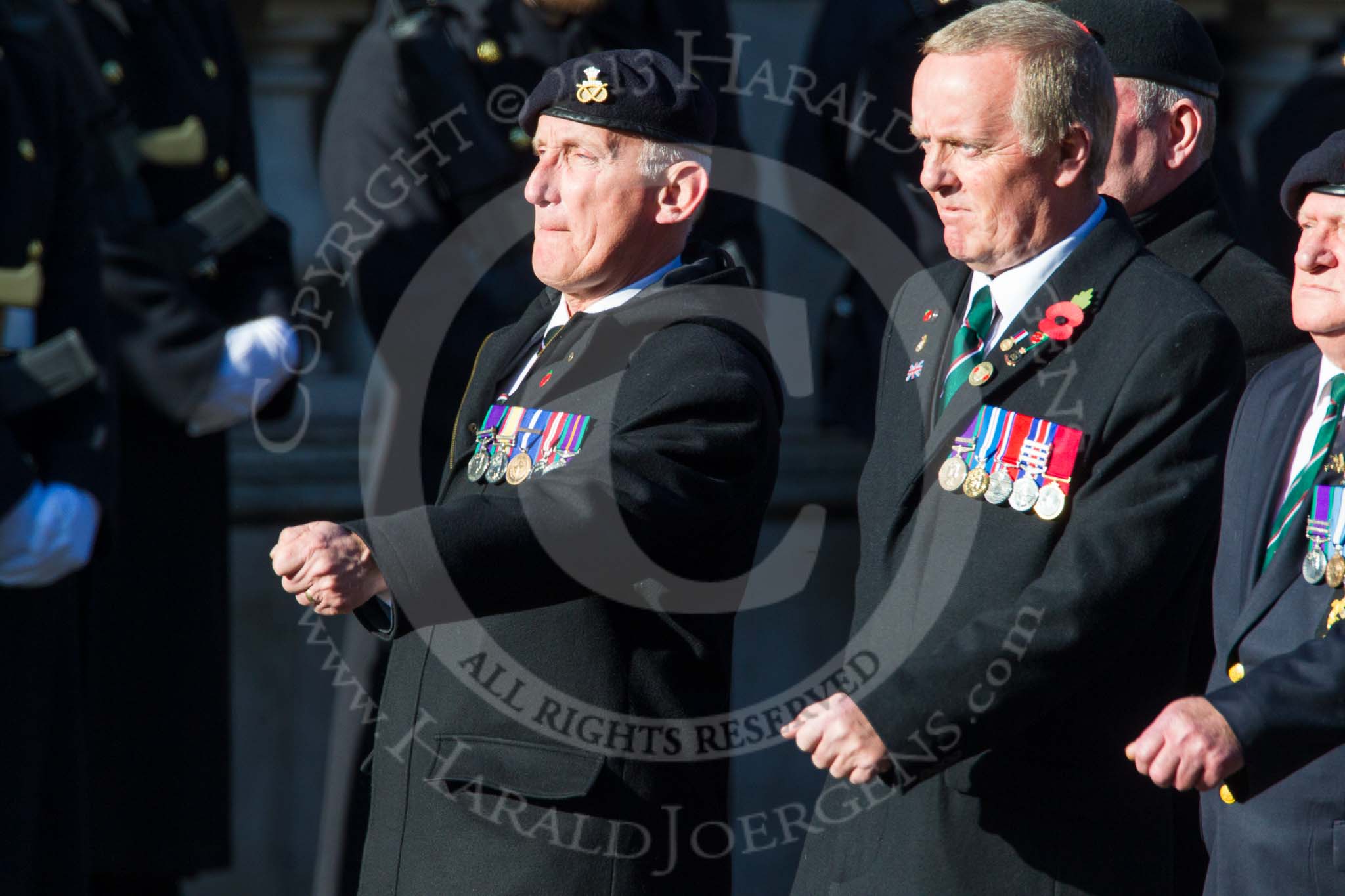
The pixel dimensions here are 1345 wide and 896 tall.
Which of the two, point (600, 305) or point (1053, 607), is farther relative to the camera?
point (600, 305)

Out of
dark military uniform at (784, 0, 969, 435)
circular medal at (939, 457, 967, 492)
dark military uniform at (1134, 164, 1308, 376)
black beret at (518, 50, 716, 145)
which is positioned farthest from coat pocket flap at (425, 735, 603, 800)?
dark military uniform at (784, 0, 969, 435)

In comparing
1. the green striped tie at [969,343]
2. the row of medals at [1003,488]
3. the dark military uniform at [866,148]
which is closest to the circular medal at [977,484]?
the row of medals at [1003,488]

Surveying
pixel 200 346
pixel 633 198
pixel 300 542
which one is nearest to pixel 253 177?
pixel 200 346

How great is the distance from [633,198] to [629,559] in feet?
1.70

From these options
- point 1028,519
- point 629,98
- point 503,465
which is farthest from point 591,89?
point 1028,519

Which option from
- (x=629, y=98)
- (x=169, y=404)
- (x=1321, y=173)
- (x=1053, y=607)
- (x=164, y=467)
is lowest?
(x=164, y=467)

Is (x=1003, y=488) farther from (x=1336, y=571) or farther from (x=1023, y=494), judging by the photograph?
(x=1336, y=571)

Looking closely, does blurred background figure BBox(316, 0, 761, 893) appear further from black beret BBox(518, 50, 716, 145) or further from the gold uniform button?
black beret BBox(518, 50, 716, 145)

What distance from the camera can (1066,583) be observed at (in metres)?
2.37

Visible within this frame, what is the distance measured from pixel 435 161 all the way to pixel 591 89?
1.63m

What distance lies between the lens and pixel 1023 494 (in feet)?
8.10

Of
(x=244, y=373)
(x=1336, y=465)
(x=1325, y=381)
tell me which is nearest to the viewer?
(x=1336, y=465)

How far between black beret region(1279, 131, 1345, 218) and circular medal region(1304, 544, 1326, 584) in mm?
469

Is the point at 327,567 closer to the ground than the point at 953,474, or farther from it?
closer to the ground
